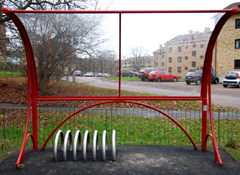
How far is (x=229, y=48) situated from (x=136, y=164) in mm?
35047

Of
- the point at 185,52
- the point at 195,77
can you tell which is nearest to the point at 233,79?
the point at 195,77

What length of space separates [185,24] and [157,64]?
886 millimetres

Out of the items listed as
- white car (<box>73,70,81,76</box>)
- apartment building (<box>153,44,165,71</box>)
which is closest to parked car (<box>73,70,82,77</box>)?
white car (<box>73,70,81,76</box>)

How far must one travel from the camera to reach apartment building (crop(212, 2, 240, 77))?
3259 centimetres

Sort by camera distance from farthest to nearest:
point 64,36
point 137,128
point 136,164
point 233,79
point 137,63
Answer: point 233,79, point 137,128, point 137,63, point 64,36, point 136,164

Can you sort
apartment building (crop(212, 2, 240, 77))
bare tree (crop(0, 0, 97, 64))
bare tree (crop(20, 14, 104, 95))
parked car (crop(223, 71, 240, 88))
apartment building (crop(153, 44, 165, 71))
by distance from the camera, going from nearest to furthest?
bare tree (crop(20, 14, 104, 95)) → apartment building (crop(153, 44, 165, 71)) → bare tree (crop(0, 0, 97, 64)) → parked car (crop(223, 71, 240, 88)) → apartment building (crop(212, 2, 240, 77))

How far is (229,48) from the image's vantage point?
33.2 metres

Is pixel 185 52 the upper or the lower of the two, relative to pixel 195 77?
upper

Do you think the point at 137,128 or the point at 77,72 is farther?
the point at 137,128

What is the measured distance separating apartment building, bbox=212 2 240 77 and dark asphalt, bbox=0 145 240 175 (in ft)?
109

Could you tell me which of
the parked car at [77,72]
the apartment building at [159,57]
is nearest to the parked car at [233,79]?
the apartment building at [159,57]

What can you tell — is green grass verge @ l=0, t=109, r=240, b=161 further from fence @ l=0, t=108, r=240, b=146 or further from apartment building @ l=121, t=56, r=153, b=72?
apartment building @ l=121, t=56, r=153, b=72

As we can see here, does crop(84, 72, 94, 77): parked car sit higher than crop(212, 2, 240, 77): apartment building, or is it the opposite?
crop(212, 2, 240, 77): apartment building

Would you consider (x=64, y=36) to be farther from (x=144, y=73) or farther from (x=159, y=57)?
(x=159, y=57)
